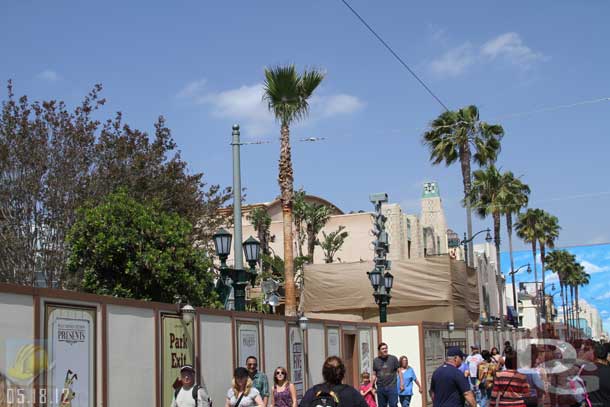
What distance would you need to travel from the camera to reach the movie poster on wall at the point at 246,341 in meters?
13.8

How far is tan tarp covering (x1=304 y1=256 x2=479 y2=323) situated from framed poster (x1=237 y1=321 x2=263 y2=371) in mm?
18997

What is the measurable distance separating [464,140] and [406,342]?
60.9ft

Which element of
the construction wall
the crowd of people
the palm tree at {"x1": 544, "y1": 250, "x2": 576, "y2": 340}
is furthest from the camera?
the palm tree at {"x1": 544, "y1": 250, "x2": 576, "y2": 340}

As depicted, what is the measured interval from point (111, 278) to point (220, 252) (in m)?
8.05

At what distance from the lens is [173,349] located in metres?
11.5

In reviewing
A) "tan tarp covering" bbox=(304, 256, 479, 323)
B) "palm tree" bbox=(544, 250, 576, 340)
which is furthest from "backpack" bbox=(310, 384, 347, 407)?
"palm tree" bbox=(544, 250, 576, 340)

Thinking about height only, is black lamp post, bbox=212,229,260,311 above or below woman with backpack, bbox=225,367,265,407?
above

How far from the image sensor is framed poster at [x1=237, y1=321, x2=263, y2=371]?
541 inches

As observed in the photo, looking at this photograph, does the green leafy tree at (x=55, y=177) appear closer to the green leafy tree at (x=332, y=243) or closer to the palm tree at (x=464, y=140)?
the palm tree at (x=464, y=140)

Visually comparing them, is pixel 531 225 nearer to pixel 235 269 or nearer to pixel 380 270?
pixel 380 270

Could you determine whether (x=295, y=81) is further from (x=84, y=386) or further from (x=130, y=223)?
(x=84, y=386)

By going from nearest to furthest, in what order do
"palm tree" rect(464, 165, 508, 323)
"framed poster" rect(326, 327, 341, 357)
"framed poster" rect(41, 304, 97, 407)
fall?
"framed poster" rect(41, 304, 97, 407)
"framed poster" rect(326, 327, 341, 357)
"palm tree" rect(464, 165, 508, 323)

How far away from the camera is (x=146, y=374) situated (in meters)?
10.7

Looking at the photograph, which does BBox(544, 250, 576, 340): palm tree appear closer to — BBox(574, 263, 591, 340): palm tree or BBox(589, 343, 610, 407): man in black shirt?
BBox(574, 263, 591, 340): palm tree
